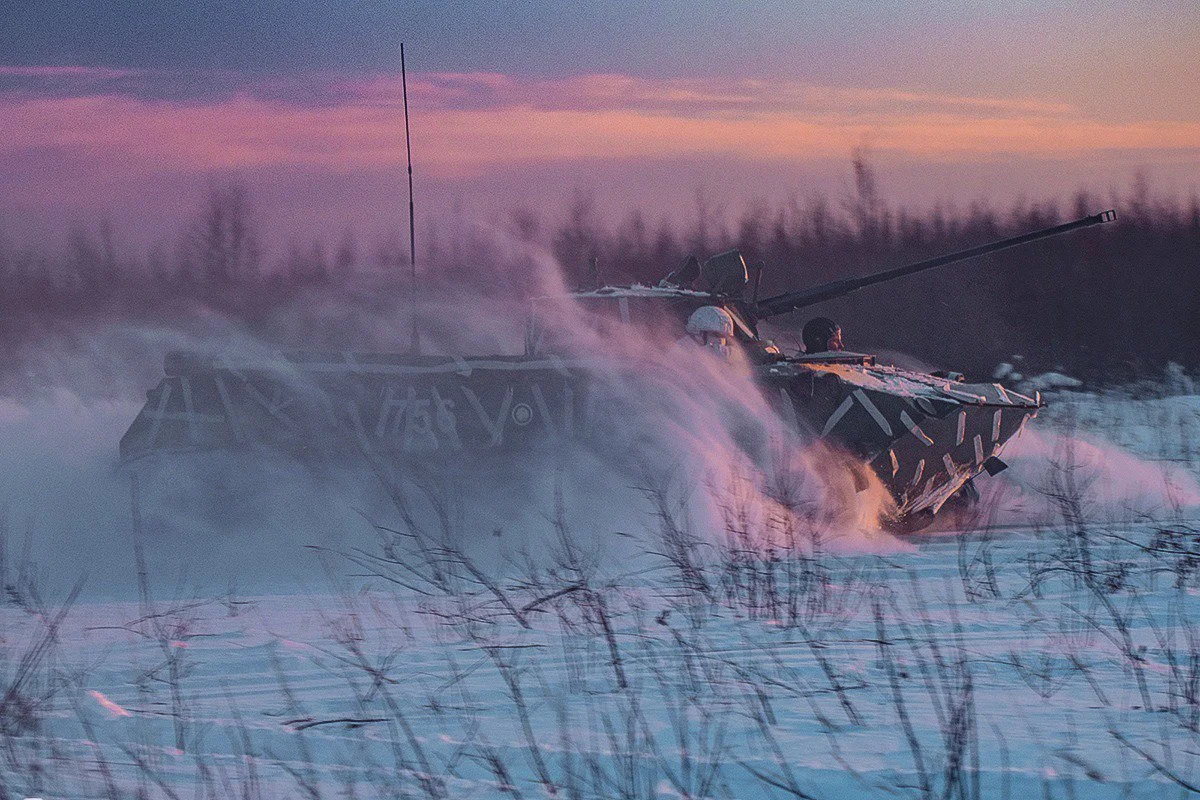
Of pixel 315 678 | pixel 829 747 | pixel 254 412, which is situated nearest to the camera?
pixel 829 747

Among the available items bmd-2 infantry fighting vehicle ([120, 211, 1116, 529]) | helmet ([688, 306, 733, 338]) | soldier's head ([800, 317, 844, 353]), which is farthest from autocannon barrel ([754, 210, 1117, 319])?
bmd-2 infantry fighting vehicle ([120, 211, 1116, 529])

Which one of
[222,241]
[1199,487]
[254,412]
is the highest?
[222,241]

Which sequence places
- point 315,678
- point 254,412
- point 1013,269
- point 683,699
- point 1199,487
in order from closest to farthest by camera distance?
point 683,699
point 315,678
point 254,412
point 1199,487
point 1013,269

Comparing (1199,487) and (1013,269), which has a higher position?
(1013,269)

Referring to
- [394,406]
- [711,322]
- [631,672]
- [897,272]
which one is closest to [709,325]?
[711,322]

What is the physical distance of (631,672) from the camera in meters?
5.53

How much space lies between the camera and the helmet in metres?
10.0

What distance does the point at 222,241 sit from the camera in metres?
32.7

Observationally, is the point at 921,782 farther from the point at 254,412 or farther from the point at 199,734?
the point at 254,412

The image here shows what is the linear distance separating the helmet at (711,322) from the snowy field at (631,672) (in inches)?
56.7

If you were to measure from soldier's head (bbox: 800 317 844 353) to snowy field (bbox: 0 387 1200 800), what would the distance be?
1.87 metres

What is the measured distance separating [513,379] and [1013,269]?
62.8 feet

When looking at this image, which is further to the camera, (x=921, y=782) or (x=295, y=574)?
(x=295, y=574)

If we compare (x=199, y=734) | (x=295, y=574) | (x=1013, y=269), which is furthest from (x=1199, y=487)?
(x=1013, y=269)
